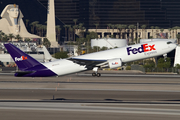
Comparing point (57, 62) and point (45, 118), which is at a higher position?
point (57, 62)

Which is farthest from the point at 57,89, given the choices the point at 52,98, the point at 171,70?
the point at 171,70

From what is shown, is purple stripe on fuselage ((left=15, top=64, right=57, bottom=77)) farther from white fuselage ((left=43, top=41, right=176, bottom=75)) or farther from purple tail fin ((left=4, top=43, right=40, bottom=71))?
white fuselage ((left=43, top=41, right=176, bottom=75))

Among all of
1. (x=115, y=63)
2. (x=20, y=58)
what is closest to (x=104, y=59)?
(x=115, y=63)

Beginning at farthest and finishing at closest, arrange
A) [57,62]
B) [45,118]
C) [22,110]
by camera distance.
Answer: [57,62] → [22,110] → [45,118]

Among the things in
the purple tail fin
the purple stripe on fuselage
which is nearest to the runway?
the purple stripe on fuselage

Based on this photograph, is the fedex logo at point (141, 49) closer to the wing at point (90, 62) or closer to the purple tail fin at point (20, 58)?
the wing at point (90, 62)

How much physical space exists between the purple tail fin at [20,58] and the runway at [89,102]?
2871 millimetres

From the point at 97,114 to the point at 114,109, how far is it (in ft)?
8.22

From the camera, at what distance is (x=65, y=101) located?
34.1 metres

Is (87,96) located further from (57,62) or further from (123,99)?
(57,62)

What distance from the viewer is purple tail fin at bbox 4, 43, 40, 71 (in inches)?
1753

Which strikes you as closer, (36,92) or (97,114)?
(97,114)

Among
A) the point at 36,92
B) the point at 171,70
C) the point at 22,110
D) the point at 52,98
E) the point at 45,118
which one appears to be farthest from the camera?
the point at 171,70

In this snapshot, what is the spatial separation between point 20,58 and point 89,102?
16.4m
